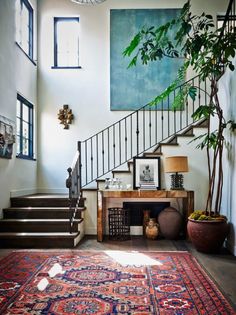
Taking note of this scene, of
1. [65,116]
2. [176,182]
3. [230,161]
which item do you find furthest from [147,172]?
[65,116]

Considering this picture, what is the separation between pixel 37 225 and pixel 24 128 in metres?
2.22

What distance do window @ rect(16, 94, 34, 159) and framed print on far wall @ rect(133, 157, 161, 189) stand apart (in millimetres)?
2118

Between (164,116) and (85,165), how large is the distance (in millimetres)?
1910

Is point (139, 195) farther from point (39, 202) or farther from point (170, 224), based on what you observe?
point (39, 202)

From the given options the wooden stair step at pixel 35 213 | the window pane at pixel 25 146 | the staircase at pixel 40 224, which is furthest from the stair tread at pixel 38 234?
the window pane at pixel 25 146

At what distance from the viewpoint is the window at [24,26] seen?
6223mm

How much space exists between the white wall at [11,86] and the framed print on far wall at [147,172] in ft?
6.82

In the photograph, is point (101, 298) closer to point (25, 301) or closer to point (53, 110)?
point (25, 301)

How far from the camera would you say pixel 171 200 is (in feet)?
19.1

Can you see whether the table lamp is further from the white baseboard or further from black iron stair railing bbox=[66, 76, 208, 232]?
the white baseboard

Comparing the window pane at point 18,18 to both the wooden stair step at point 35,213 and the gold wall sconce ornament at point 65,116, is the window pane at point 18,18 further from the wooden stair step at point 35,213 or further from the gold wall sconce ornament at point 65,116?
the wooden stair step at point 35,213

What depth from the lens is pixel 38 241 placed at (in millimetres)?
4695

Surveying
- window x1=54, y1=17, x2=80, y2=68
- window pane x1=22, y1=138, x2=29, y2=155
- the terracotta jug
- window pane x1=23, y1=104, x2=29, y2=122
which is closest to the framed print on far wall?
the terracotta jug

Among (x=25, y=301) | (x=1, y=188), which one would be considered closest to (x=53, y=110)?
(x=1, y=188)
